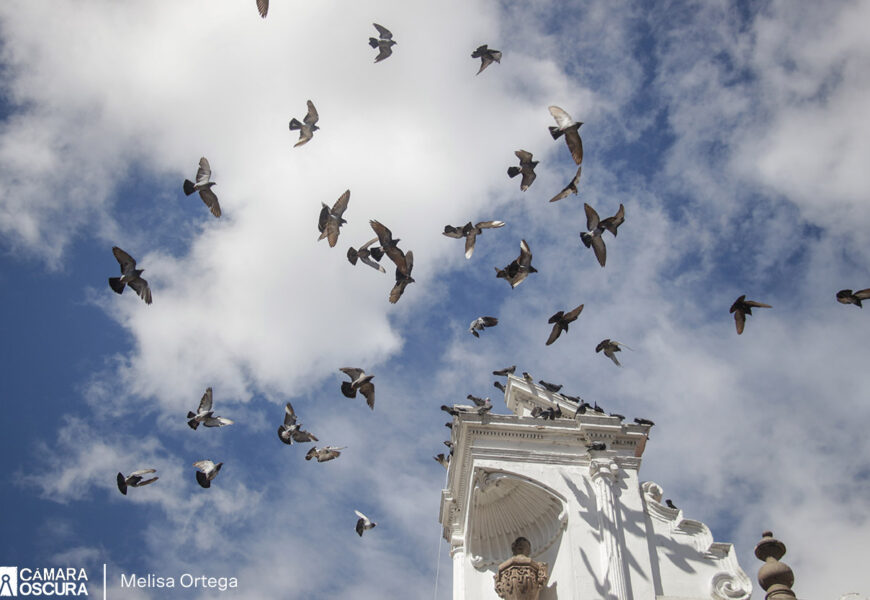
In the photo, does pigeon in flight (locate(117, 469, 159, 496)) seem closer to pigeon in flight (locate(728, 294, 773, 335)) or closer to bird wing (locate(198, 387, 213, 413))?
bird wing (locate(198, 387, 213, 413))

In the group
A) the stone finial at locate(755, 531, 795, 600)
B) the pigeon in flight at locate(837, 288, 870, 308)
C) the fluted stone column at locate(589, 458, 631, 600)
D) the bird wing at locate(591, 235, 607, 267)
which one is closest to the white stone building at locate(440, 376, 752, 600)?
the fluted stone column at locate(589, 458, 631, 600)

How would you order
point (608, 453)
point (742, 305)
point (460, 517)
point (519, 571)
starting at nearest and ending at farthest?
point (519, 571), point (742, 305), point (608, 453), point (460, 517)

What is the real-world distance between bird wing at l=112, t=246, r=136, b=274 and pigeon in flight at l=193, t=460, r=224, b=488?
372 centimetres

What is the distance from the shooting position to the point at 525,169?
53.9 ft

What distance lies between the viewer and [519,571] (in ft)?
49.7

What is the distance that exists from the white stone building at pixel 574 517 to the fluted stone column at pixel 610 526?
0.06 feet

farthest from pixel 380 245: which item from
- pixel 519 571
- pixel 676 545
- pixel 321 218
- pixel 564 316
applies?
pixel 676 545

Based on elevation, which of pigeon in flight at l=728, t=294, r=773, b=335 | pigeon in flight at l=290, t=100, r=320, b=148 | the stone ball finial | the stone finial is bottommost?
the stone finial

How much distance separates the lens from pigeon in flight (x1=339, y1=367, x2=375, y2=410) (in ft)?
53.0

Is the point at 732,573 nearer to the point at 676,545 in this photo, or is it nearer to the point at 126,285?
the point at 676,545

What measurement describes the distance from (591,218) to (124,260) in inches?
325

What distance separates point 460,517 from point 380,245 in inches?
238

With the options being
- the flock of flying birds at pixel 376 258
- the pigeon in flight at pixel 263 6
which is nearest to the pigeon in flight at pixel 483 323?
the flock of flying birds at pixel 376 258

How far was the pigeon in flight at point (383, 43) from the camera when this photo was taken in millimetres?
15281
